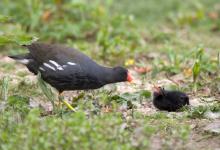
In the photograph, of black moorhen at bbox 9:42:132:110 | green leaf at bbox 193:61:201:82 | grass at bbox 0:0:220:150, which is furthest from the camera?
green leaf at bbox 193:61:201:82

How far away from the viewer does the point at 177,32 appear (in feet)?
36.0

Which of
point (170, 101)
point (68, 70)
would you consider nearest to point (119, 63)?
point (170, 101)

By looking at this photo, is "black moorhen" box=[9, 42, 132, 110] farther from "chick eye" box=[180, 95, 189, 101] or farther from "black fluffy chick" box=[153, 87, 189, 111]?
"chick eye" box=[180, 95, 189, 101]

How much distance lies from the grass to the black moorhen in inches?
7.8

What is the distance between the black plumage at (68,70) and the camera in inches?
275

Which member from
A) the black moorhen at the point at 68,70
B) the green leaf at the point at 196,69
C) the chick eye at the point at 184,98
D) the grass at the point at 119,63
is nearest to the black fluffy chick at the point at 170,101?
the chick eye at the point at 184,98

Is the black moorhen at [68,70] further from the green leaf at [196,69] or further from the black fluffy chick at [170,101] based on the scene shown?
the green leaf at [196,69]

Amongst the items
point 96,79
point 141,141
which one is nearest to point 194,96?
point 96,79

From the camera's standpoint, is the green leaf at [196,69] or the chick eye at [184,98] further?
the green leaf at [196,69]

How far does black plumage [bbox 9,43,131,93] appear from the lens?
6.98 meters

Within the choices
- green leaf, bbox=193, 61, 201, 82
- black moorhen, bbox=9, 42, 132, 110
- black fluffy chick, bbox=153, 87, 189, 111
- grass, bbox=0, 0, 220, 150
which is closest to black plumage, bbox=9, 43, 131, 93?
black moorhen, bbox=9, 42, 132, 110

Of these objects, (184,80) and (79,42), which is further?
(79,42)

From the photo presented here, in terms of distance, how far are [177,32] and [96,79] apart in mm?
4165

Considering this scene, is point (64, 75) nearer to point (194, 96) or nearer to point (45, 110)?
point (45, 110)
